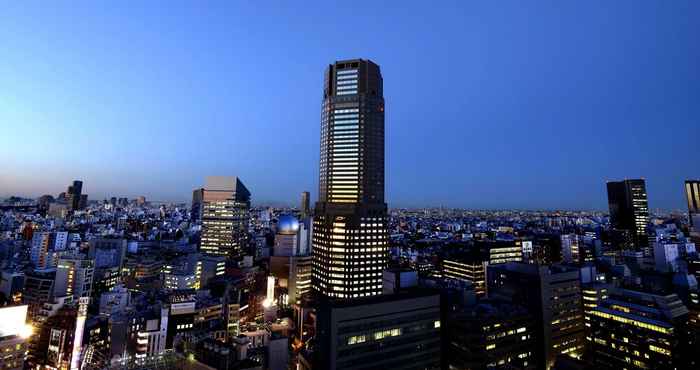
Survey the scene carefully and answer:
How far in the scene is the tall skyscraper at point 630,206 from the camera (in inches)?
6959

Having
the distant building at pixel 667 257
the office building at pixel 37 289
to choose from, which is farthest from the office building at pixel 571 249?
the office building at pixel 37 289

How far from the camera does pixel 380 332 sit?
4225 cm

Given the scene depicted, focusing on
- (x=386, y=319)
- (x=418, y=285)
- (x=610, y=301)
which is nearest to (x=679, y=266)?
(x=610, y=301)

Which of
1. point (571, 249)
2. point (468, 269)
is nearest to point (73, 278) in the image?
point (468, 269)

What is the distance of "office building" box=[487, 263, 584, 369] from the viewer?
56281 millimetres

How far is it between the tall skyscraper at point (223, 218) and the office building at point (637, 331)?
121202 millimetres

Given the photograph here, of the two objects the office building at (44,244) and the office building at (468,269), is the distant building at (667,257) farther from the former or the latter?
the office building at (44,244)

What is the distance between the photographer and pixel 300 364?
1892 inches

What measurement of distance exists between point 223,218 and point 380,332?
122900 mm

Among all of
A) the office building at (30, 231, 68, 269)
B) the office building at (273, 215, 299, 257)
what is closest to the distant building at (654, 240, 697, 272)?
the office building at (273, 215, 299, 257)

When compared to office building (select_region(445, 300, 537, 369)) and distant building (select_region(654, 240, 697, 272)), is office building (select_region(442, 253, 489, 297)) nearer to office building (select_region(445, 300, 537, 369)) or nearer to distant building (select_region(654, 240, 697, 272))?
office building (select_region(445, 300, 537, 369))

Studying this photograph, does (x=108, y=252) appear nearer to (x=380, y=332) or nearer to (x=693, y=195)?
(x=380, y=332)

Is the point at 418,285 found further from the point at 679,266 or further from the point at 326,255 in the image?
the point at 679,266

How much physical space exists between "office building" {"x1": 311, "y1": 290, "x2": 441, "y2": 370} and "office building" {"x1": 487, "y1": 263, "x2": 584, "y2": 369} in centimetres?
2062
